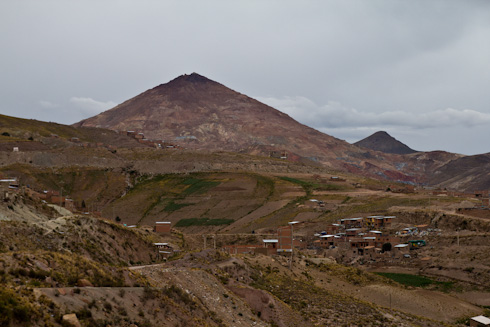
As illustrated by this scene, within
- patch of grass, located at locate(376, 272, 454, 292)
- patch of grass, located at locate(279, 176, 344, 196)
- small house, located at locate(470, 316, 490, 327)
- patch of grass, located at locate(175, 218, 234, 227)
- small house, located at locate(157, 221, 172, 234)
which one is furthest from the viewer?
patch of grass, located at locate(279, 176, 344, 196)

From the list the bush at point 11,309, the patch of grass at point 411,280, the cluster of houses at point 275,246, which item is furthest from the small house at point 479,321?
the bush at point 11,309

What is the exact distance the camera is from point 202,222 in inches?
3829

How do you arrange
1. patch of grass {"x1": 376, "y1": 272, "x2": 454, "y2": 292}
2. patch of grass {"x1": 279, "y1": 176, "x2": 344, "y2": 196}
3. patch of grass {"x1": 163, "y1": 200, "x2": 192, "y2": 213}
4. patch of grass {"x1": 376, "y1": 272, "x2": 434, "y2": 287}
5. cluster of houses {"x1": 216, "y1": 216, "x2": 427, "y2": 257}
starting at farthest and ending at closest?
patch of grass {"x1": 279, "y1": 176, "x2": 344, "y2": 196}, patch of grass {"x1": 163, "y1": 200, "x2": 192, "y2": 213}, cluster of houses {"x1": 216, "y1": 216, "x2": 427, "y2": 257}, patch of grass {"x1": 376, "y1": 272, "x2": 434, "y2": 287}, patch of grass {"x1": 376, "y1": 272, "x2": 454, "y2": 292}

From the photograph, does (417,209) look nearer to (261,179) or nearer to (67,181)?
(261,179)

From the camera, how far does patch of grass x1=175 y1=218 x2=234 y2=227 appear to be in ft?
316

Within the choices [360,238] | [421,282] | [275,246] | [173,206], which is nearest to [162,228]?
[275,246]

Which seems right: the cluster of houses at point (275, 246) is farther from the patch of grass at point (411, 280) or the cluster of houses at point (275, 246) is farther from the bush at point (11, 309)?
the bush at point (11, 309)

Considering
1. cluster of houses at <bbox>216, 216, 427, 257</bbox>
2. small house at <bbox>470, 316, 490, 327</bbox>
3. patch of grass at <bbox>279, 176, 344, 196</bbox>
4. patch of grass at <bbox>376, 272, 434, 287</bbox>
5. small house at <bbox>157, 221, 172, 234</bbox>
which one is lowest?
small house at <bbox>470, 316, 490, 327</bbox>

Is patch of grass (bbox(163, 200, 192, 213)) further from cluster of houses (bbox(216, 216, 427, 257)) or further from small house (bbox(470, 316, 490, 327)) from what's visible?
small house (bbox(470, 316, 490, 327))

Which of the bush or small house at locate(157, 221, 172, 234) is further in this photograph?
small house at locate(157, 221, 172, 234)

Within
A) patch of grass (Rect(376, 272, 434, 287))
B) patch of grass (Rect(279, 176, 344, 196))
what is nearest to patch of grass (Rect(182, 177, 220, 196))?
patch of grass (Rect(279, 176, 344, 196))

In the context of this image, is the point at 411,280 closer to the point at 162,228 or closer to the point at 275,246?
the point at 275,246

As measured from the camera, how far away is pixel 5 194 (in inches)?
1580

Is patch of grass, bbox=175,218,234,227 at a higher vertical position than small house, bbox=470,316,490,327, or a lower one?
higher
